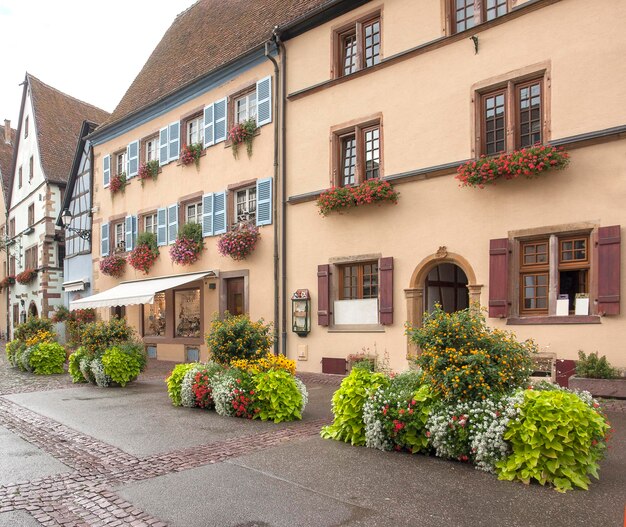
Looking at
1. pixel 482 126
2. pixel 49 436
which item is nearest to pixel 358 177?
pixel 482 126

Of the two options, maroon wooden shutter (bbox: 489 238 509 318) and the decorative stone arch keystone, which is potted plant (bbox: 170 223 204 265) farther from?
maroon wooden shutter (bbox: 489 238 509 318)

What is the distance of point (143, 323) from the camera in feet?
68.6

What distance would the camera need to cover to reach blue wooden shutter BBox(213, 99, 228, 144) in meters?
17.4

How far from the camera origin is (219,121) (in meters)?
17.6

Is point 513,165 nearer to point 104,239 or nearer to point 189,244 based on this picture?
point 189,244

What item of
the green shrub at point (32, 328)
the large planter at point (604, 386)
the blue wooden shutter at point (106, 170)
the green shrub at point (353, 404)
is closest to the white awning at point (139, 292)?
the green shrub at point (32, 328)

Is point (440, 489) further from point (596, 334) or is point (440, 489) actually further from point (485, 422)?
point (596, 334)

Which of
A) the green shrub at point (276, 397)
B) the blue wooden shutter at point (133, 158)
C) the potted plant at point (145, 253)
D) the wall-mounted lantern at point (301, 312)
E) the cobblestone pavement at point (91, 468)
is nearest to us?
the cobblestone pavement at point (91, 468)

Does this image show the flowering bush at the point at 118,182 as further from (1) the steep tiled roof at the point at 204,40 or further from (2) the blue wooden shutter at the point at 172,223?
(2) the blue wooden shutter at the point at 172,223

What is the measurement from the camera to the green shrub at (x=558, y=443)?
16.9ft

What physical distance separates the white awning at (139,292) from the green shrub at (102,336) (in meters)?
3.05

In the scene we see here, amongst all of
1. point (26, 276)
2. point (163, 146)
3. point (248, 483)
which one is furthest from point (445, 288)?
point (26, 276)

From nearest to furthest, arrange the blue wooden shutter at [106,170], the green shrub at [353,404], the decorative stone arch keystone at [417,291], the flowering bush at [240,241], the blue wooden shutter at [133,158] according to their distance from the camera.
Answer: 1. the green shrub at [353,404]
2. the decorative stone arch keystone at [417,291]
3. the flowering bush at [240,241]
4. the blue wooden shutter at [133,158]
5. the blue wooden shutter at [106,170]

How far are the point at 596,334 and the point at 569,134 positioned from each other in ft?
10.9
